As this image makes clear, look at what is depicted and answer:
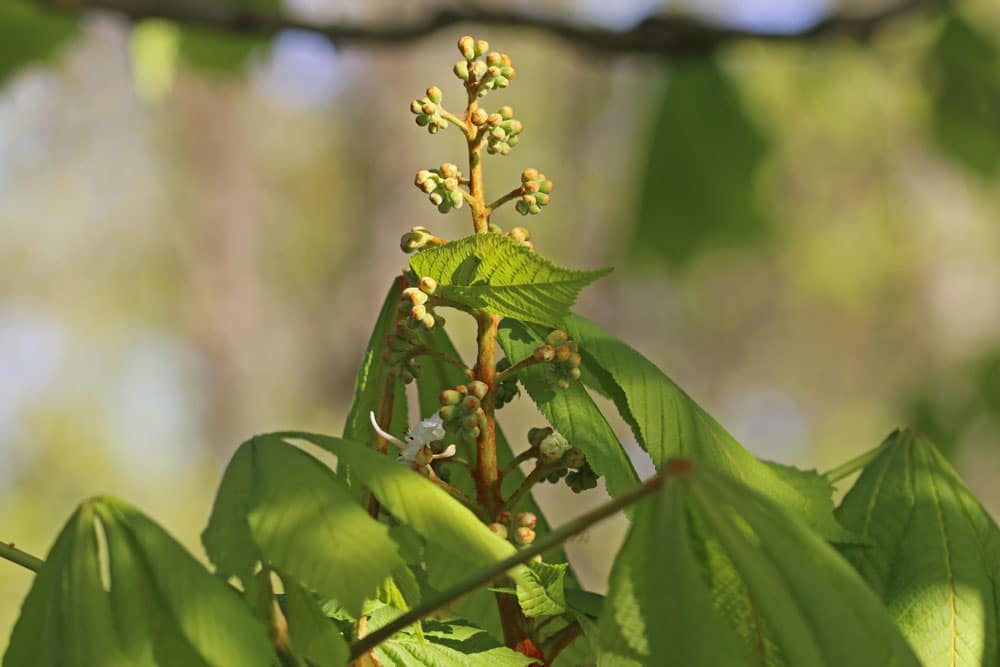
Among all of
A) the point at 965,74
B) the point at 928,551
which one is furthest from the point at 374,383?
the point at 965,74

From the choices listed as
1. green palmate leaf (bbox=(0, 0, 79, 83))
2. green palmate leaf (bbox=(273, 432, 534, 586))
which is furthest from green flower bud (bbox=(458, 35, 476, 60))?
Answer: green palmate leaf (bbox=(0, 0, 79, 83))

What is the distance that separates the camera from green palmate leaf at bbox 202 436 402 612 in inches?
25.6

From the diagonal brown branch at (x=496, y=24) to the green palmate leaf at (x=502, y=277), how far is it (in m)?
1.50

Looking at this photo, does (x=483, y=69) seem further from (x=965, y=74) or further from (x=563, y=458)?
(x=965, y=74)

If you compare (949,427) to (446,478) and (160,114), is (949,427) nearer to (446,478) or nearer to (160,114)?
(446,478)

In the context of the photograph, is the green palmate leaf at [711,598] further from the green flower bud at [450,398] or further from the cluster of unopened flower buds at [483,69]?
the cluster of unopened flower buds at [483,69]

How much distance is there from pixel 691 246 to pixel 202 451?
32.6ft

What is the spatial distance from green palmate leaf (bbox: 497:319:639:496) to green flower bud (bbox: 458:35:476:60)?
0.20 meters

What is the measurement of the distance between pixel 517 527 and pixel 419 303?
0.18 metres

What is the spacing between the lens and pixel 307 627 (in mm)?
702

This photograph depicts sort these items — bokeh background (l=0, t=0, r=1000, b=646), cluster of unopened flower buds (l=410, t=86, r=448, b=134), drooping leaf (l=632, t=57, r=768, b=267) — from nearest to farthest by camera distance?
cluster of unopened flower buds (l=410, t=86, r=448, b=134) < drooping leaf (l=632, t=57, r=768, b=267) < bokeh background (l=0, t=0, r=1000, b=646)

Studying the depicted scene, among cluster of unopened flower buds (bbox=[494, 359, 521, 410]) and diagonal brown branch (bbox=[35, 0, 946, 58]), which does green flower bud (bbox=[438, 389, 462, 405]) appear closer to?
cluster of unopened flower buds (bbox=[494, 359, 521, 410])

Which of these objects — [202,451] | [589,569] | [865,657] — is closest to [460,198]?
[865,657]

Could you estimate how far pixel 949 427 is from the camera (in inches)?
156
